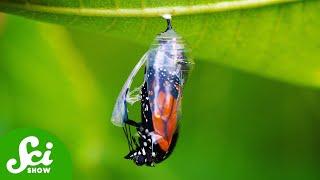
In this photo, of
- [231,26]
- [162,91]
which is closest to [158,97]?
[162,91]

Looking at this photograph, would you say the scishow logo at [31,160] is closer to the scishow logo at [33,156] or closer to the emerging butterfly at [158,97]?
the scishow logo at [33,156]

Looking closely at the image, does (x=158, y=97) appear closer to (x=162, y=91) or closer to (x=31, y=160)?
(x=162, y=91)

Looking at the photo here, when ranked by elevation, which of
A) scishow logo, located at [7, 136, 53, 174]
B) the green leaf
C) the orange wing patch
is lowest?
scishow logo, located at [7, 136, 53, 174]

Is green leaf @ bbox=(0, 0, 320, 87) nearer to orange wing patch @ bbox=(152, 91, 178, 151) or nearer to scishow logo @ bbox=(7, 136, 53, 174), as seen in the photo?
orange wing patch @ bbox=(152, 91, 178, 151)

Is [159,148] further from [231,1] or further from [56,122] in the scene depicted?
[231,1]

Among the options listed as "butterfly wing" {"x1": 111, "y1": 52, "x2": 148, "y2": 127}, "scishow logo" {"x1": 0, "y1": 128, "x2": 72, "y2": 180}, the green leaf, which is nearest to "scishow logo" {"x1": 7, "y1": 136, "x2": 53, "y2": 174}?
"scishow logo" {"x1": 0, "y1": 128, "x2": 72, "y2": 180}

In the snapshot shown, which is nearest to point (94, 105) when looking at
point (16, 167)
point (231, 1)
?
point (16, 167)
